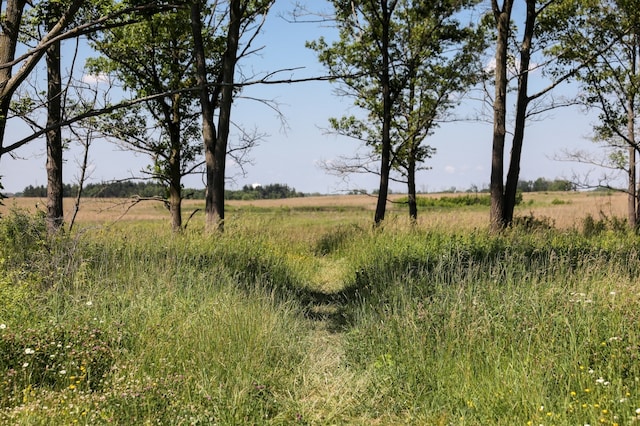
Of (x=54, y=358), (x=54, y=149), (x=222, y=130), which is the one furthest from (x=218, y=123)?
(x=54, y=358)

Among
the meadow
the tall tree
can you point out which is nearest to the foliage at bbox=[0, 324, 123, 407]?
the meadow

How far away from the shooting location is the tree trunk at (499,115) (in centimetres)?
1368

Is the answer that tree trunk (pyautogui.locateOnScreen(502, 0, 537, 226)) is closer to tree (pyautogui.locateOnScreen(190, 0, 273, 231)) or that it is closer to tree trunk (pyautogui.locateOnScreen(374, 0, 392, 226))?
tree trunk (pyautogui.locateOnScreen(374, 0, 392, 226))

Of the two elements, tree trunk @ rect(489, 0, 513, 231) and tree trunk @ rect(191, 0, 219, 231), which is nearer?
tree trunk @ rect(191, 0, 219, 231)

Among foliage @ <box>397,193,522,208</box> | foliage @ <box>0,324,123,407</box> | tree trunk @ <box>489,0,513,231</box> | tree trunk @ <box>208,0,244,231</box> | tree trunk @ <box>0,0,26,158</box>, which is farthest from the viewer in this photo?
foliage @ <box>397,193,522,208</box>

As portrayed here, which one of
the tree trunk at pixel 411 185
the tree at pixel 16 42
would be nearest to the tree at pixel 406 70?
the tree trunk at pixel 411 185

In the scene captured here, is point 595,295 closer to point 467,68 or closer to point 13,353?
point 13,353

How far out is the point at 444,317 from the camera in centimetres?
542

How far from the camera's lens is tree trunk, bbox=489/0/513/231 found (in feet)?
44.9

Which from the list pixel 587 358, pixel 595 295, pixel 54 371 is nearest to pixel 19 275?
pixel 54 371

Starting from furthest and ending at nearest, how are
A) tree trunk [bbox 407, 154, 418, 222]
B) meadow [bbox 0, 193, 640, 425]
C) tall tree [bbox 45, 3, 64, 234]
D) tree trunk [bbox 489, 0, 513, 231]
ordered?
tree trunk [bbox 407, 154, 418, 222]
tree trunk [bbox 489, 0, 513, 231]
tall tree [bbox 45, 3, 64, 234]
meadow [bbox 0, 193, 640, 425]

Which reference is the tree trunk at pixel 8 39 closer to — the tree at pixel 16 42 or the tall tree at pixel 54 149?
the tree at pixel 16 42

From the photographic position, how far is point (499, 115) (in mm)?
13727

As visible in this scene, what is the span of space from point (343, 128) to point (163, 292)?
15.4 meters
